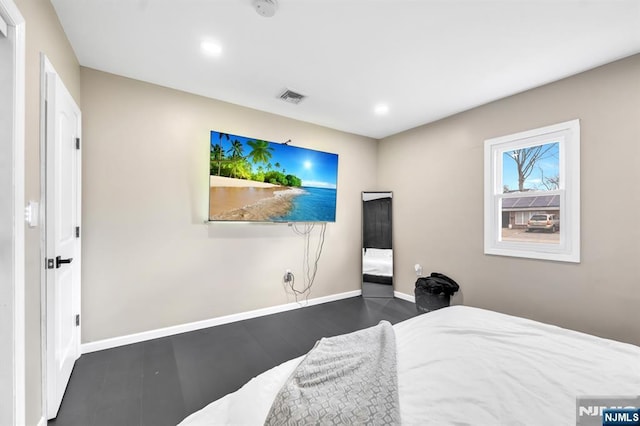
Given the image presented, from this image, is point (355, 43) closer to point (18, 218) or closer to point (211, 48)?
point (211, 48)

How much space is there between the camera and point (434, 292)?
3.28 metres

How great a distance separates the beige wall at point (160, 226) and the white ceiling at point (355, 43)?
0.32 meters

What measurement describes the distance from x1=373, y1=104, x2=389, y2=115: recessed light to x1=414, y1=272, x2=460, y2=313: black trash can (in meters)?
2.22

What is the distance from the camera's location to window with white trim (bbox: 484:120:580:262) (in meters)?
2.50

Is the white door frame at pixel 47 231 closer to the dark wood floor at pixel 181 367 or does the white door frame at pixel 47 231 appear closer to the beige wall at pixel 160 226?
the dark wood floor at pixel 181 367

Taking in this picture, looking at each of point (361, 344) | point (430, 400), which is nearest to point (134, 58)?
point (361, 344)

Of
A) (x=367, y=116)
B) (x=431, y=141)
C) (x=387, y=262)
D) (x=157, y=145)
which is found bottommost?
(x=387, y=262)

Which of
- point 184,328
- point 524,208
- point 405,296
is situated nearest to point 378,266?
point 405,296

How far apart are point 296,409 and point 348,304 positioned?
3056mm

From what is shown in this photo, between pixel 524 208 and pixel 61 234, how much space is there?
416 cm

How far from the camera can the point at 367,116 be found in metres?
3.53

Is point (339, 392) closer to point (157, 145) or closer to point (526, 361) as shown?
point (526, 361)

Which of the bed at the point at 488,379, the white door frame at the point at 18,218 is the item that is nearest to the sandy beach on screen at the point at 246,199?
the white door frame at the point at 18,218

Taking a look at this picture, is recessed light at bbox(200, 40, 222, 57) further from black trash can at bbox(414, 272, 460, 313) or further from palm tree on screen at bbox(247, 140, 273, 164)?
black trash can at bbox(414, 272, 460, 313)
